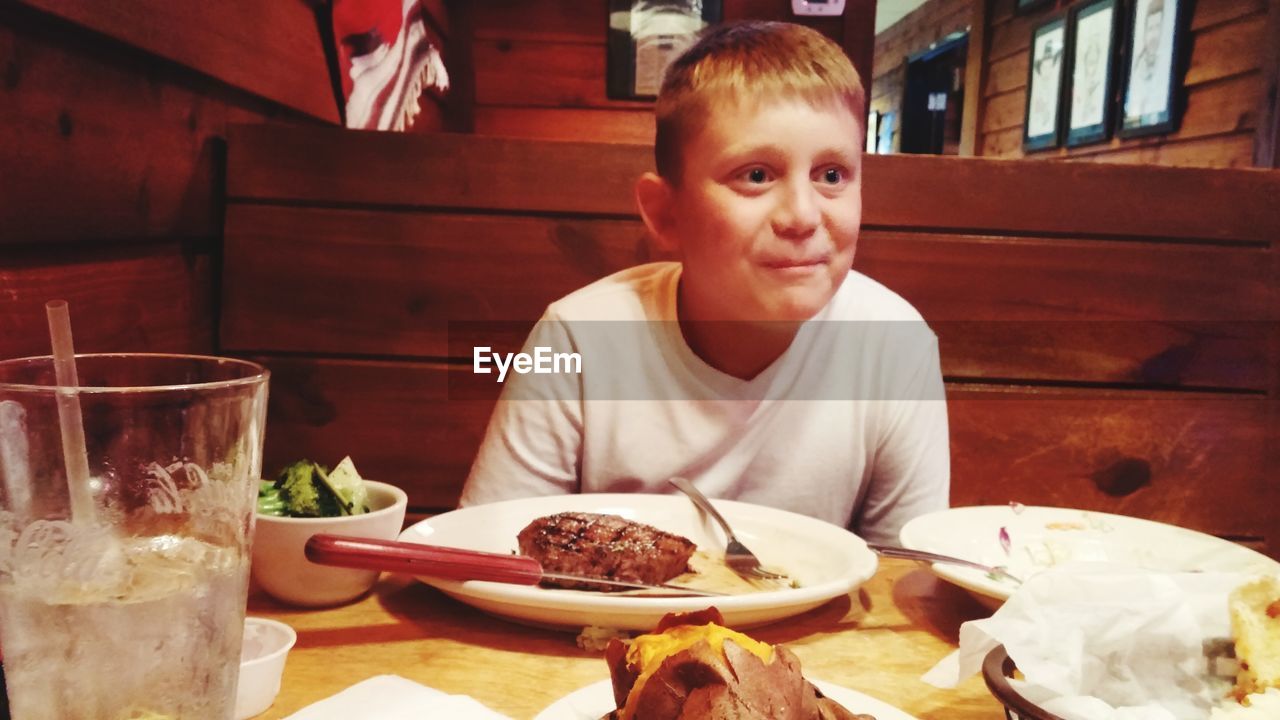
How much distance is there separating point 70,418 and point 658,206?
3.66 ft

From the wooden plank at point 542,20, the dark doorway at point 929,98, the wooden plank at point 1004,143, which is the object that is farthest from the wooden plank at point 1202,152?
the dark doorway at point 929,98

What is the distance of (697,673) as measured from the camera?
0.45m

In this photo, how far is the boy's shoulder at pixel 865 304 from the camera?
5.08 ft

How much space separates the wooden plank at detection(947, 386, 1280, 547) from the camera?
1.99 metres

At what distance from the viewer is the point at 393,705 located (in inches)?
23.2

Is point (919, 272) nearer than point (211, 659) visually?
No

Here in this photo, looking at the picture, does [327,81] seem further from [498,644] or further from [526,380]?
[498,644]

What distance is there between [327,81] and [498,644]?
182 centimetres

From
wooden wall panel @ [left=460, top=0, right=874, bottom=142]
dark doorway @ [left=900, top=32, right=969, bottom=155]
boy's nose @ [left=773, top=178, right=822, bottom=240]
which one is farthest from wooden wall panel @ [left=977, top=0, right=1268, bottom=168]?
dark doorway @ [left=900, top=32, right=969, bottom=155]

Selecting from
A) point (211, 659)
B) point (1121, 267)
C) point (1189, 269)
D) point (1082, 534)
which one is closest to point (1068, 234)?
point (1121, 267)

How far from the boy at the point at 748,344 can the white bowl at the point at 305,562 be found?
0.53 meters

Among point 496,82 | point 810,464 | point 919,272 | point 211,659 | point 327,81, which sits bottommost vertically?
point 810,464

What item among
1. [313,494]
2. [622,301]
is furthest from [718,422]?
[313,494]

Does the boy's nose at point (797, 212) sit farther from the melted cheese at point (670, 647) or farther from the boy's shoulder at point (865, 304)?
the melted cheese at point (670, 647)
